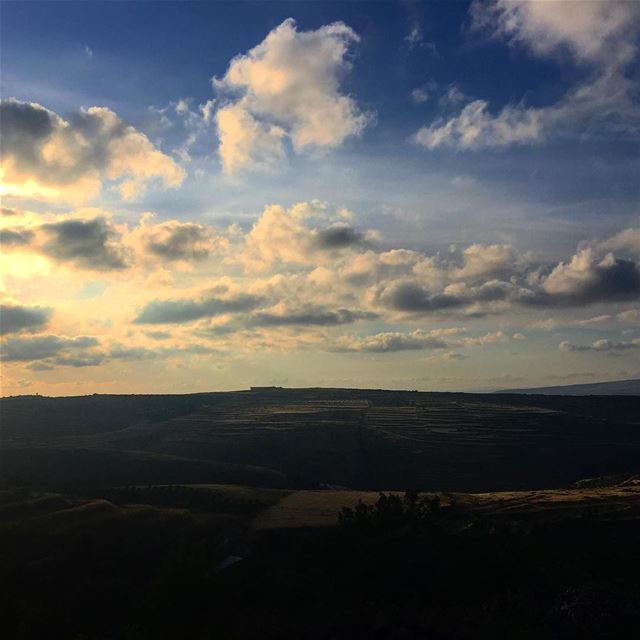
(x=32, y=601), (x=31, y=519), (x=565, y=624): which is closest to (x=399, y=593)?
(x=565, y=624)

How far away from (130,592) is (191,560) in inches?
345

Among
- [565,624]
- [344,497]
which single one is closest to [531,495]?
[344,497]

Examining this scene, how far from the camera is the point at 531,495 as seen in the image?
132250mm

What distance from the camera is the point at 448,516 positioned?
4353 inches

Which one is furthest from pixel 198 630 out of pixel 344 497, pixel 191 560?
pixel 344 497

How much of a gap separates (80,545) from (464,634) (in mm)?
62747

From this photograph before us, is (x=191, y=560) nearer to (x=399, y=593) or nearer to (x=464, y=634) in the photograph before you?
(x=399, y=593)

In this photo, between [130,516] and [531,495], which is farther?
[531,495]

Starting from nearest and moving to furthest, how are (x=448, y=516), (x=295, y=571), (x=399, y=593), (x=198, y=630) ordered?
(x=198, y=630), (x=399, y=593), (x=295, y=571), (x=448, y=516)

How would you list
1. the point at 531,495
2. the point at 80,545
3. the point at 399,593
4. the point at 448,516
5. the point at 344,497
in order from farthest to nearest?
the point at 344,497 → the point at 531,495 → the point at 448,516 → the point at 80,545 → the point at 399,593

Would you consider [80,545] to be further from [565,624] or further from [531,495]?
[531,495]

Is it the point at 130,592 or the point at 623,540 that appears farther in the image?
the point at 623,540

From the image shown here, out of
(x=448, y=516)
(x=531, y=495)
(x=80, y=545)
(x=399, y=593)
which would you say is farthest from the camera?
(x=531, y=495)

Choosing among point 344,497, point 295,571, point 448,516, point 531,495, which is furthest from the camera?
point 344,497
